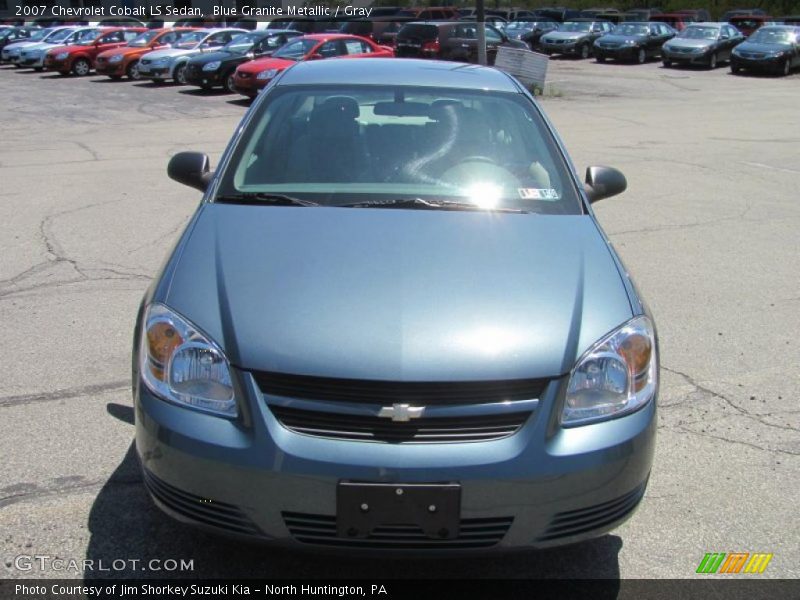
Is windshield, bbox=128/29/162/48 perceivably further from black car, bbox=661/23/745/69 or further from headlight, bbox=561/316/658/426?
headlight, bbox=561/316/658/426

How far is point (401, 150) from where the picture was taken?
14.1 feet

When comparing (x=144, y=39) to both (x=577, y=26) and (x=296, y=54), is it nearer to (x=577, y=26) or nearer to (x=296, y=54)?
(x=296, y=54)

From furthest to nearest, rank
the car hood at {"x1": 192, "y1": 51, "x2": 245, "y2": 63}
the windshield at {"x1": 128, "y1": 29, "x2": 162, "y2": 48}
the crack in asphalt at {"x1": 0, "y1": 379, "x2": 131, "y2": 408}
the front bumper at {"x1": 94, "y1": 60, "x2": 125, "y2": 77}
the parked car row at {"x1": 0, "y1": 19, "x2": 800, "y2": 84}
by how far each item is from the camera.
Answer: the windshield at {"x1": 128, "y1": 29, "x2": 162, "y2": 48} < the front bumper at {"x1": 94, "y1": 60, "x2": 125, "y2": 77} < the car hood at {"x1": 192, "y1": 51, "x2": 245, "y2": 63} < the parked car row at {"x1": 0, "y1": 19, "x2": 800, "y2": 84} < the crack in asphalt at {"x1": 0, "y1": 379, "x2": 131, "y2": 408}

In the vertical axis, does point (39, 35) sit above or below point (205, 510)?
below

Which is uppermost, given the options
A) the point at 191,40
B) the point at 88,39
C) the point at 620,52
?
the point at 191,40

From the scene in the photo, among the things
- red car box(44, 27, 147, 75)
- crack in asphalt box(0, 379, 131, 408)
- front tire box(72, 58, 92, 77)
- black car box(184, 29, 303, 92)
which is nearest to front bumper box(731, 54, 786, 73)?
black car box(184, 29, 303, 92)

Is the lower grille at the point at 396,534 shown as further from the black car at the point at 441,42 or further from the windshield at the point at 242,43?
the black car at the point at 441,42

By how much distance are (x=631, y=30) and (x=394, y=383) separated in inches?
1379

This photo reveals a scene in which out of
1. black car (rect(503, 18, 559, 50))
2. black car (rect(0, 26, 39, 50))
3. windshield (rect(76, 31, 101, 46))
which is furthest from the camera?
black car (rect(503, 18, 559, 50))

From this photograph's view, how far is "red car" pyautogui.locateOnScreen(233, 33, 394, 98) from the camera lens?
19922mm

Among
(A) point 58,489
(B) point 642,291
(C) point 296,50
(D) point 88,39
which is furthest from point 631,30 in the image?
(A) point 58,489

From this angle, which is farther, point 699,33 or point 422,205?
point 699,33

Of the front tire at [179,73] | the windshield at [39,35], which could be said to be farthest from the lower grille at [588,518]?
the windshield at [39,35]

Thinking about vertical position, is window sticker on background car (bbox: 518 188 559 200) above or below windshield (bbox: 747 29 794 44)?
above
